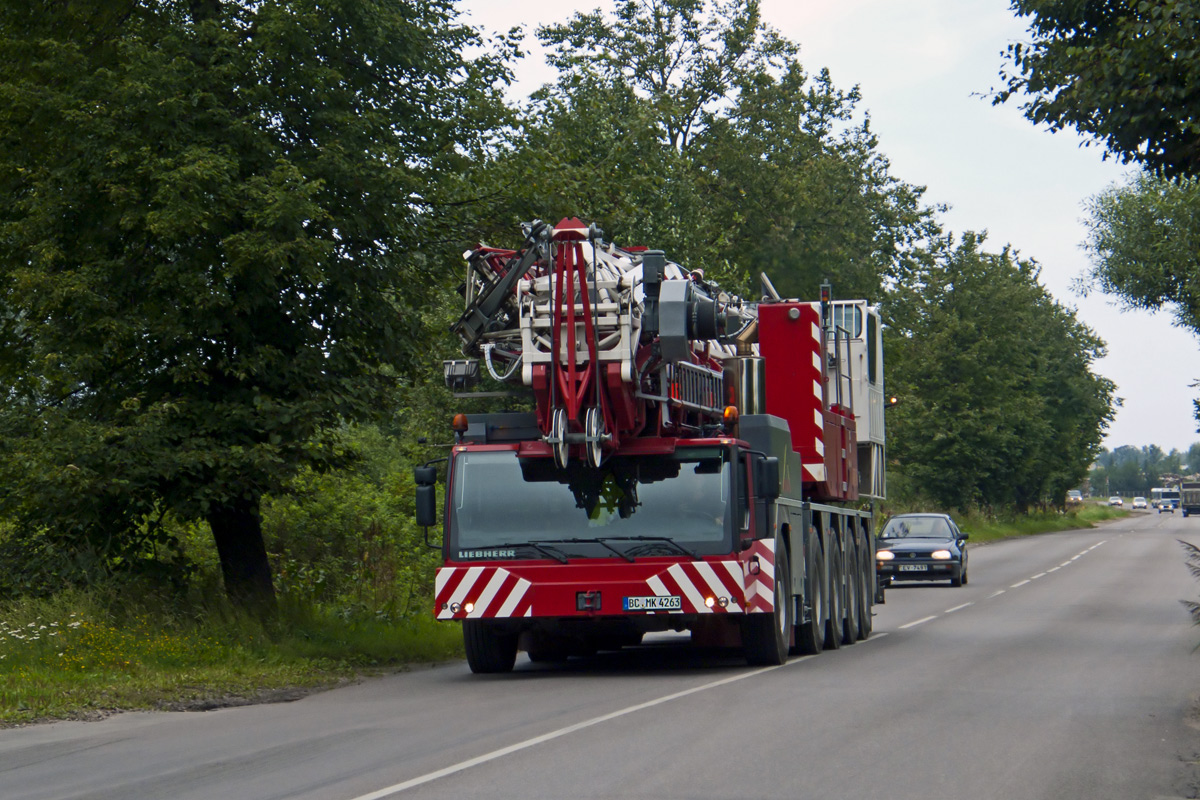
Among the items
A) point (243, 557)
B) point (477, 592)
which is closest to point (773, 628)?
point (477, 592)

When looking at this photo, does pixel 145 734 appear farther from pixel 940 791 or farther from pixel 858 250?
pixel 858 250

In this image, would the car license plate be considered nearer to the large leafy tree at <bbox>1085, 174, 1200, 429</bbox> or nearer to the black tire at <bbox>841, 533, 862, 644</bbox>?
the black tire at <bbox>841, 533, 862, 644</bbox>

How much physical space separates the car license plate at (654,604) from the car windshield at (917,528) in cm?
2173

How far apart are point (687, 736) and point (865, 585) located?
36.7ft

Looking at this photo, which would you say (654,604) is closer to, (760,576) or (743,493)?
(760,576)

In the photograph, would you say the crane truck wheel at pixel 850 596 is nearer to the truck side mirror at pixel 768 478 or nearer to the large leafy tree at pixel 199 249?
the truck side mirror at pixel 768 478

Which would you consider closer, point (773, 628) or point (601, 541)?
point (601, 541)

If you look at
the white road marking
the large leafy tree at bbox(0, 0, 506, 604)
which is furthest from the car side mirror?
the white road marking

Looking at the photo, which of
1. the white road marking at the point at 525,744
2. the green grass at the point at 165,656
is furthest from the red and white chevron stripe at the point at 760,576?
the green grass at the point at 165,656

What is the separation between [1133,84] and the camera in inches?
542

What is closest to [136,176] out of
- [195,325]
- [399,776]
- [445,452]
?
[195,325]

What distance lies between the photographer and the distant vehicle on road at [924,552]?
110 ft

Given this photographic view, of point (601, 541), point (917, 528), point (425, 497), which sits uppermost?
point (425, 497)

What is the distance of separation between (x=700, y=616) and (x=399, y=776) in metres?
6.47
